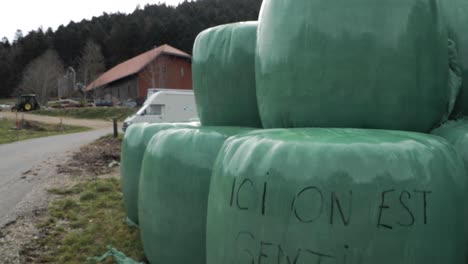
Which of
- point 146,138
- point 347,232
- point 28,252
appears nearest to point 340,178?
point 347,232

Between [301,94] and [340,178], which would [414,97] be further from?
[340,178]

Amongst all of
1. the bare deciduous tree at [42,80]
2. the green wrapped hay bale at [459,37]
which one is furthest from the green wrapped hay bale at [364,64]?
the bare deciduous tree at [42,80]

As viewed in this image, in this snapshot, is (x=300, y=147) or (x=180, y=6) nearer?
(x=300, y=147)

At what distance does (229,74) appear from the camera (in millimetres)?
3738

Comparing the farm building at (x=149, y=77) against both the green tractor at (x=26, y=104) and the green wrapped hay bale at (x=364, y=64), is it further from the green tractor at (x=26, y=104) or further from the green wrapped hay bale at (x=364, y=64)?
the green wrapped hay bale at (x=364, y=64)

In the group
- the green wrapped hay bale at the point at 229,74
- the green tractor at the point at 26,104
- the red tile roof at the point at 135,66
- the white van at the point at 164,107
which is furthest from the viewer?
the red tile roof at the point at 135,66

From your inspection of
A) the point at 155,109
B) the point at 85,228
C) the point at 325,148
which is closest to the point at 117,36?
the point at 155,109

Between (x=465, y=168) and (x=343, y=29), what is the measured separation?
3.54ft

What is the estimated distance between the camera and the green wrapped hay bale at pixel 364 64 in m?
2.56

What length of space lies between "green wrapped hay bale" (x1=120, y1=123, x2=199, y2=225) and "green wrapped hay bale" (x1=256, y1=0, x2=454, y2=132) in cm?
244

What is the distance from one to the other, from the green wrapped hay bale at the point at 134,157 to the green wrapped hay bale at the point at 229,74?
1.11 m

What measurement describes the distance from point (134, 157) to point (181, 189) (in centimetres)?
184

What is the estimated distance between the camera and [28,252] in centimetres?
478

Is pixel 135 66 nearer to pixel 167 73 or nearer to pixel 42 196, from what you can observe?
pixel 167 73
